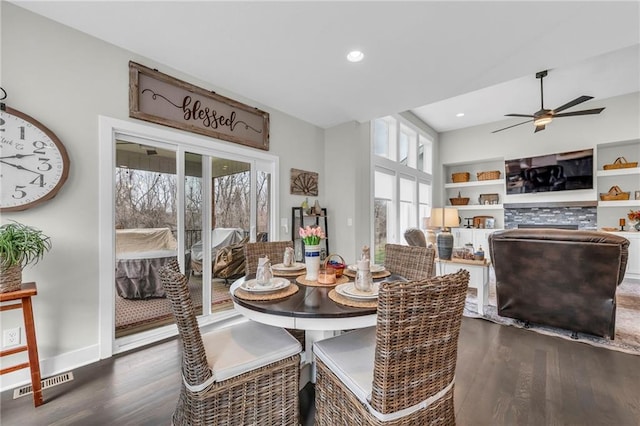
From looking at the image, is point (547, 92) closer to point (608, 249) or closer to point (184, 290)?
point (608, 249)

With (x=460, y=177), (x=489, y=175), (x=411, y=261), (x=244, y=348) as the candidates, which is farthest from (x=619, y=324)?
(x=460, y=177)

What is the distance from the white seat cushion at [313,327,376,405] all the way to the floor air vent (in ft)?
6.29

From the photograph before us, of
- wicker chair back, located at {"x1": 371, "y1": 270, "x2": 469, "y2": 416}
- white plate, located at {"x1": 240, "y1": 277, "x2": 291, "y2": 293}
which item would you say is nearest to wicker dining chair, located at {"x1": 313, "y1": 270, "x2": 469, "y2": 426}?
wicker chair back, located at {"x1": 371, "y1": 270, "x2": 469, "y2": 416}

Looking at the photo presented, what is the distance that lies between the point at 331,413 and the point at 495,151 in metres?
6.88

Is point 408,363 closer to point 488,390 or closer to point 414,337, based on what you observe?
point 414,337

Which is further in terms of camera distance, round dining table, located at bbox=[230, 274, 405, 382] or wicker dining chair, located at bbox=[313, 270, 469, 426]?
round dining table, located at bbox=[230, 274, 405, 382]

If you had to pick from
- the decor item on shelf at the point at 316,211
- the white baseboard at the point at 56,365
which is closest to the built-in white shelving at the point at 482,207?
the decor item on shelf at the point at 316,211

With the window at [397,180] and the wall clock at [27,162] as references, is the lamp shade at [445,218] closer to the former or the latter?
the window at [397,180]

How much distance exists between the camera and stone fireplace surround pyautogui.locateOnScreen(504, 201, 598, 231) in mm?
5426

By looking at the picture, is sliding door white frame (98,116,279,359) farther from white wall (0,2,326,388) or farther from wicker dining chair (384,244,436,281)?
wicker dining chair (384,244,436,281)

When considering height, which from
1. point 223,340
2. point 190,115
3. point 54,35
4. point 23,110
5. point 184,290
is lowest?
point 223,340

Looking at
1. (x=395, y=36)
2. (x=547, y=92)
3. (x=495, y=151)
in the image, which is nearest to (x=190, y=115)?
(x=395, y=36)

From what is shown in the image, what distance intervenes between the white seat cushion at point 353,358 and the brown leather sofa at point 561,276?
2102 mm

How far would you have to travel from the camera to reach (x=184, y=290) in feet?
3.98
